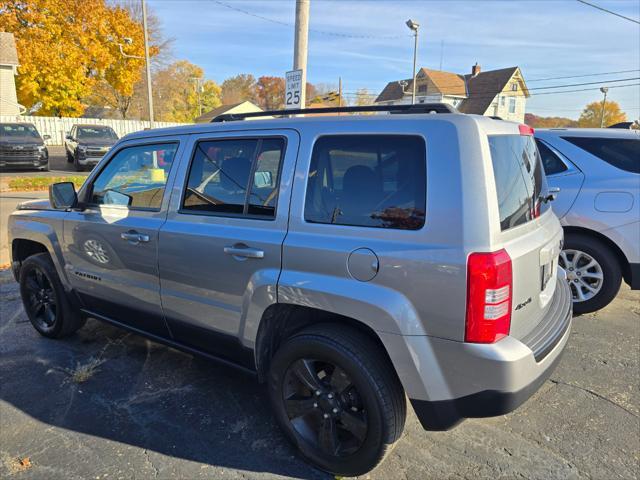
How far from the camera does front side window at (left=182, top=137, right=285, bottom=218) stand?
2.65 meters

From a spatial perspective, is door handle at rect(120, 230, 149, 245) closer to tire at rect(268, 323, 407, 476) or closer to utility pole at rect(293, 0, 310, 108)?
tire at rect(268, 323, 407, 476)

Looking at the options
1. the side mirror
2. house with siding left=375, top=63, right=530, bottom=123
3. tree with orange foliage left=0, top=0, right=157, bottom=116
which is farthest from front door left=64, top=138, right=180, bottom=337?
house with siding left=375, top=63, right=530, bottom=123

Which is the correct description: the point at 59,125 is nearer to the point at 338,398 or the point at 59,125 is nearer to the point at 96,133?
the point at 96,133

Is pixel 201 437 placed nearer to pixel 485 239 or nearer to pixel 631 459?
pixel 485 239

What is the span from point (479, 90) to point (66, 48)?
40.8 meters

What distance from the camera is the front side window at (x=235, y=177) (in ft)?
8.68

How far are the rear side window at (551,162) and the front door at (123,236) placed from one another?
3754 mm

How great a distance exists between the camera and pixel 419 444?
9.09ft

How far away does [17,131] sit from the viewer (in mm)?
17547

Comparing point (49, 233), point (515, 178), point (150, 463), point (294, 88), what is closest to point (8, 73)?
point (294, 88)

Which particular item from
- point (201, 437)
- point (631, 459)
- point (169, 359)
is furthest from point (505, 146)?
point (169, 359)

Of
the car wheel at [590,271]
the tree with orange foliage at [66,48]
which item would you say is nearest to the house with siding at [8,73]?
the tree with orange foliage at [66,48]

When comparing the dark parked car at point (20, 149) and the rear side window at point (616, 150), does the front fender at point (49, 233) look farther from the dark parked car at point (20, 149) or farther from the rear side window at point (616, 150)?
the dark parked car at point (20, 149)

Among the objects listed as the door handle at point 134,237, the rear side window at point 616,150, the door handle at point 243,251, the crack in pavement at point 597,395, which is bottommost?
the crack in pavement at point 597,395
